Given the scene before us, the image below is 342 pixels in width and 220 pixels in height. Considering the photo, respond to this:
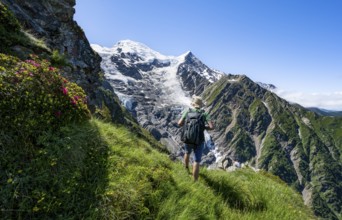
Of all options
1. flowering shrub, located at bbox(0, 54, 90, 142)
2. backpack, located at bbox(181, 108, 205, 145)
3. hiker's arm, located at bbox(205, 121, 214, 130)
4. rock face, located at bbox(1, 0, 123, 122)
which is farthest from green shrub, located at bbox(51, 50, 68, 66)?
hiker's arm, located at bbox(205, 121, 214, 130)

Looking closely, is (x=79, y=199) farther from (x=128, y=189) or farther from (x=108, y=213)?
(x=128, y=189)

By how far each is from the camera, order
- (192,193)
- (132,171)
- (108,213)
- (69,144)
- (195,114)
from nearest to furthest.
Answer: (108,213), (69,144), (132,171), (192,193), (195,114)

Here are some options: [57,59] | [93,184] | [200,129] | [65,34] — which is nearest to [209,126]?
[200,129]

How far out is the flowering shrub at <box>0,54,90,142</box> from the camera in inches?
265

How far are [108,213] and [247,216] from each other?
465 centimetres

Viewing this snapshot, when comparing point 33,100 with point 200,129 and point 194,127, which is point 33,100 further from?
point 200,129

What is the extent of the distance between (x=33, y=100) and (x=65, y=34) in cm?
2079

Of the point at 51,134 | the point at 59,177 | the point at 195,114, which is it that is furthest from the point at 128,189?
the point at 195,114

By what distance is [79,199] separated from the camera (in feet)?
20.4

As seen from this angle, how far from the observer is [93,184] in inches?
265

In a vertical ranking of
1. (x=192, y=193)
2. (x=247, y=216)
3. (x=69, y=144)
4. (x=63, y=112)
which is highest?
(x=63, y=112)

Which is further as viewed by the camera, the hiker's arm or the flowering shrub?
the hiker's arm

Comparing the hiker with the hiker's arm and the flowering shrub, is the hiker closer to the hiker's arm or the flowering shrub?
the hiker's arm

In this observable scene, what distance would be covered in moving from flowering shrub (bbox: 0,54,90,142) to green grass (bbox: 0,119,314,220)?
36 cm
